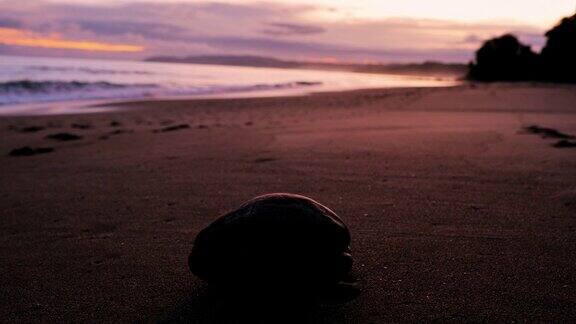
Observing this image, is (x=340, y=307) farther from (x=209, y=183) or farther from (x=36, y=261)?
(x=209, y=183)

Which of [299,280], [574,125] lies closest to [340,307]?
[299,280]

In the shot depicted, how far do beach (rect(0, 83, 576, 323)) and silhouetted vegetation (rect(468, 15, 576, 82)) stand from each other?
21878 mm

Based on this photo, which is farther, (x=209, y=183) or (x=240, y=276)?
(x=209, y=183)

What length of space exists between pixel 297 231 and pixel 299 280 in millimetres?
210

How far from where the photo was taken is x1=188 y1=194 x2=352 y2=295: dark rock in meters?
2.07

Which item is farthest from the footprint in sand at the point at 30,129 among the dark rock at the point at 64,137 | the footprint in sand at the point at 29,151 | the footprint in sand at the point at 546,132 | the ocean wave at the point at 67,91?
the footprint in sand at the point at 546,132

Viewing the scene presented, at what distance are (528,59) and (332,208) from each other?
31.3 m

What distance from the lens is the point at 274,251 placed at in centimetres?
207

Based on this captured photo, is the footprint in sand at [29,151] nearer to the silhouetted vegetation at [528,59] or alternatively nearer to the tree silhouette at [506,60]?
the silhouetted vegetation at [528,59]

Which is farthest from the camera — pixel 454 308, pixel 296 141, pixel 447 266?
pixel 296 141

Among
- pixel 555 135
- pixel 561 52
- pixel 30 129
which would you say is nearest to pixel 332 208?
pixel 555 135

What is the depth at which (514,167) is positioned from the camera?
4.43 metres

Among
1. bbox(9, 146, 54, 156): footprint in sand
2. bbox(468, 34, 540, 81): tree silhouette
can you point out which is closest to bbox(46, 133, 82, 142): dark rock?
bbox(9, 146, 54, 156): footprint in sand

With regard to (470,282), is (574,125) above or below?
above
